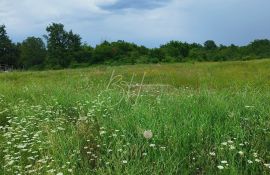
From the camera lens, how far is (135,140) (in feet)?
19.7

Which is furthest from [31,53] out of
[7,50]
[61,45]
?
[61,45]

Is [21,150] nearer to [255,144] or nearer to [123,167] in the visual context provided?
[123,167]

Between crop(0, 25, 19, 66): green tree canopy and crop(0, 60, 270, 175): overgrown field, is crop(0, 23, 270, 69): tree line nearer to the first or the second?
crop(0, 25, 19, 66): green tree canopy

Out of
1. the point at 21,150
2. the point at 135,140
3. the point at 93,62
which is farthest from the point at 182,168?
the point at 93,62

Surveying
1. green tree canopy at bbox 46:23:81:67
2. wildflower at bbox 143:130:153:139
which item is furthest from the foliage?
wildflower at bbox 143:130:153:139

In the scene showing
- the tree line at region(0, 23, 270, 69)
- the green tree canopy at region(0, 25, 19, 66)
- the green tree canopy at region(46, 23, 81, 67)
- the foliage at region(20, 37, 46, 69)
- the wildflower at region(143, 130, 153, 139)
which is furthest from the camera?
the foliage at region(20, 37, 46, 69)

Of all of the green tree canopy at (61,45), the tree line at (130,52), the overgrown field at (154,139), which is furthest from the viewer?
the green tree canopy at (61,45)

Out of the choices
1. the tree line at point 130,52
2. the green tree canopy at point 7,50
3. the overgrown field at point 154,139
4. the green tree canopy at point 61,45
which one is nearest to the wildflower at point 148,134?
the overgrown field at point 154,139

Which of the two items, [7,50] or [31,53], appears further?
[31,53]

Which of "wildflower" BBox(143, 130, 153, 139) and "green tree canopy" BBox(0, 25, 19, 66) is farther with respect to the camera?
"green tree canopy" BBox(0, 25, 19, 66)

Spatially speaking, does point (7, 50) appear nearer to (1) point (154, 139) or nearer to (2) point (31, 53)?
(2) point (31, 53)

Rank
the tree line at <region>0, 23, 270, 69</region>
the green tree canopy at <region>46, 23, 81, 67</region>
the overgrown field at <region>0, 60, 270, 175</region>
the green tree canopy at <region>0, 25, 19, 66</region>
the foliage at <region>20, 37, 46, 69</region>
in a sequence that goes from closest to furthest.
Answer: the overgrown field at <region>0, 60, 270, 175</region> < the tree line at <region>0, 23, 270, 69</region> < the green tree canopy at <region>46, 23, 81, 67</region> < the green tree canopy at <region>0, 25, 19, 66</region> < the foliage at <region>20, 37, 46, 69</region>

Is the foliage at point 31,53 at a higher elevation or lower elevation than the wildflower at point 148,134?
lower

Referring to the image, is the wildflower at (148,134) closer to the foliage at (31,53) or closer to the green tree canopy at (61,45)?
the green tree canopy at (61,45)
